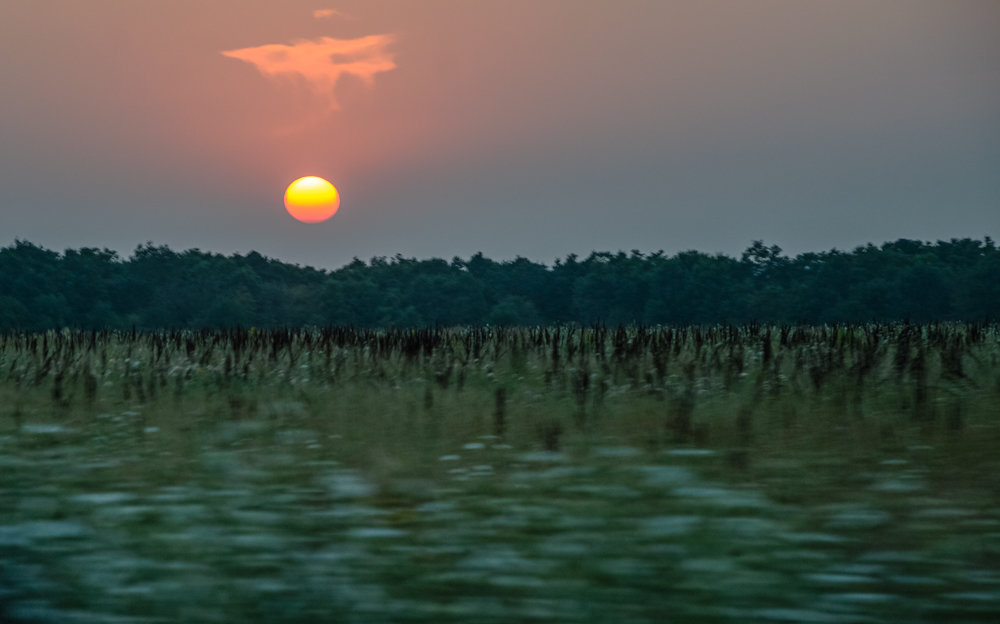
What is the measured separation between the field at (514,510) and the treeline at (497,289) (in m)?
63.9

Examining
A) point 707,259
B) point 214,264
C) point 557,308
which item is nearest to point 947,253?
point 707,259

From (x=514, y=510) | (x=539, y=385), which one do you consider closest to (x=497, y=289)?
(x=539, y=385)

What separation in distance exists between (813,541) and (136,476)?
3749mm

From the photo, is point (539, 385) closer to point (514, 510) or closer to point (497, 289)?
point (514, 510)

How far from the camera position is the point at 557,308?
94.2 m

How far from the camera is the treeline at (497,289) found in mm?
72000

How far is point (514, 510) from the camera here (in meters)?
4.33

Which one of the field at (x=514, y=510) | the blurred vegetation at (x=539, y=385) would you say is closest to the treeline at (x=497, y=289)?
the blurred vegetation at (x=539, y=385)

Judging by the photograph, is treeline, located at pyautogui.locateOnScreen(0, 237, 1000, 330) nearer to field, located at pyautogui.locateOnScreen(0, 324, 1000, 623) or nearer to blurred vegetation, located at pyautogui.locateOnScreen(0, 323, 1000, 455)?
blurred vegetation, located at pyautogui.locateOnScreen(0, 323, 1000, 455)

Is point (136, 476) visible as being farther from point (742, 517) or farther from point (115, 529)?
point (742, 517)

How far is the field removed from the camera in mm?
3396

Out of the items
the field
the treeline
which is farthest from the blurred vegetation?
the treeline

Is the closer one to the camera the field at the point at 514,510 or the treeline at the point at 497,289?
the field at the point at 514,510

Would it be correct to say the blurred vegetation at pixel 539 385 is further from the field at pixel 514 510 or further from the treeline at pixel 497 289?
the treeline at pixel 497 289
